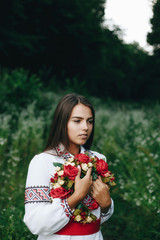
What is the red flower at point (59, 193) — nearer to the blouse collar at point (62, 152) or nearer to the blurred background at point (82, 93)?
the blouse collar at point (62, 152)

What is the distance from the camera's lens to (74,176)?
1.67m

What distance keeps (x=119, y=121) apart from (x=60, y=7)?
7.85m

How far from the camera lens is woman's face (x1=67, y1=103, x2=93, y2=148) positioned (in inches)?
76.4

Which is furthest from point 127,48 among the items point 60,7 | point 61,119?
point 61,119

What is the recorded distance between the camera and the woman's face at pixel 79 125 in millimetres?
1939

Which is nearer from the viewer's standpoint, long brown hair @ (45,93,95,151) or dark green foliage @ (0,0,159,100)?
long brown hair @ (45,93,95,151)

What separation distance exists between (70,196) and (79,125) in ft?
1.73

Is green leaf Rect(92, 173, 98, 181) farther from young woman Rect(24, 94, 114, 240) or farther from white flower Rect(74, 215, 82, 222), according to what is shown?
white flower Rect(74, 215, 82, 222)

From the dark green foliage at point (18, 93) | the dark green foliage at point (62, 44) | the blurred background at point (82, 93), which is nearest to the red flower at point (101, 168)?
the blurred background at point (82, 93)

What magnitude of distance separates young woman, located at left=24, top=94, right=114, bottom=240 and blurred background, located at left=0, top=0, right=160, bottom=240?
835 mm

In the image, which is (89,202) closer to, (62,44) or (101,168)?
(101,168)

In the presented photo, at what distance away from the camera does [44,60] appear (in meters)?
15.1

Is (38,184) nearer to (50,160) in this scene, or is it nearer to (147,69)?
(50,160)

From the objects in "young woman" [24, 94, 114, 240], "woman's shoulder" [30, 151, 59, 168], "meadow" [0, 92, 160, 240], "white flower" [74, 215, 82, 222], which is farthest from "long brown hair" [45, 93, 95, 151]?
"meadow" [0, 92, 160, 240]
